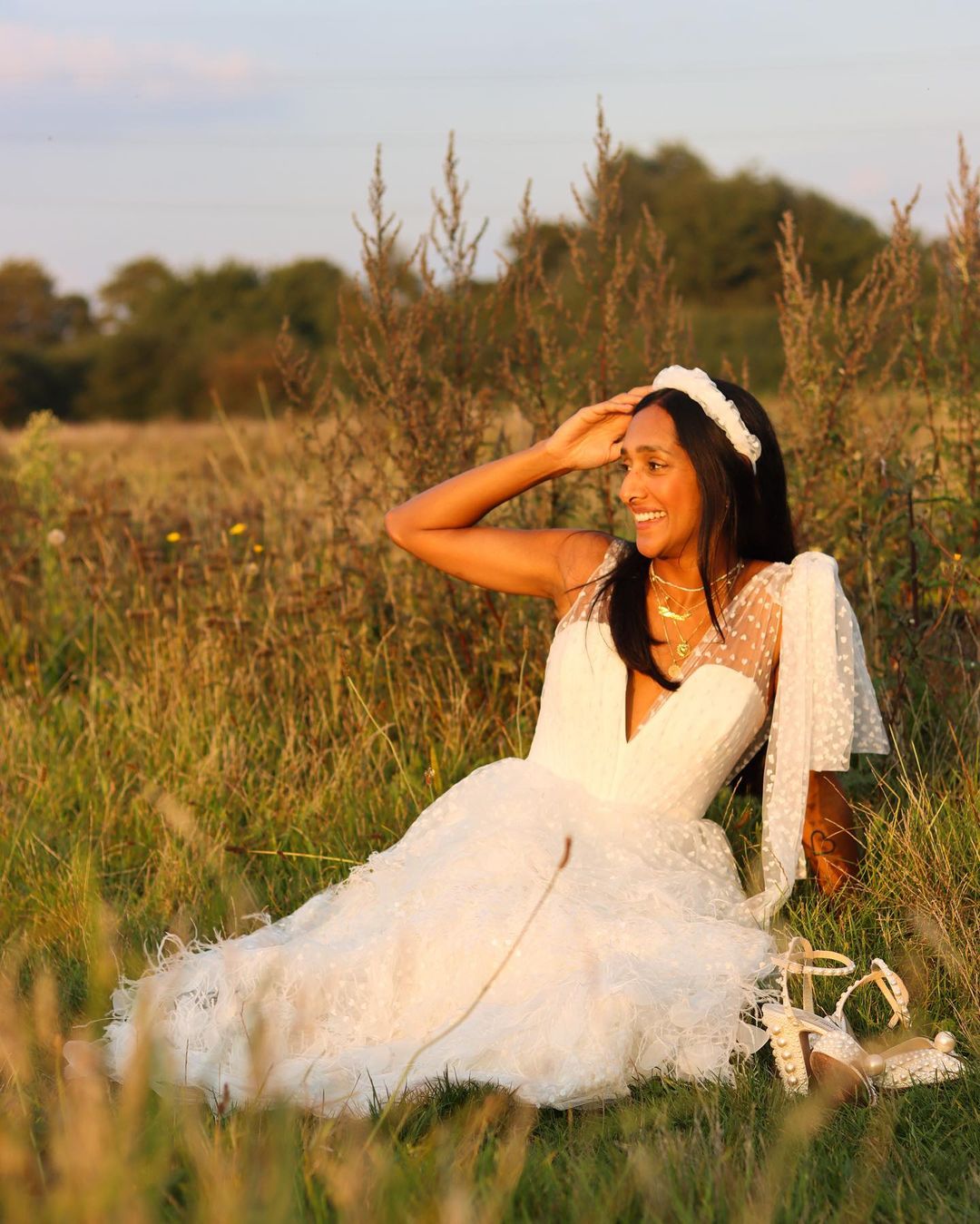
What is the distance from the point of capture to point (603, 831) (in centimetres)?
356

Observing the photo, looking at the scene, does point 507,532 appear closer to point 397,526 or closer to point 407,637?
point 397,526

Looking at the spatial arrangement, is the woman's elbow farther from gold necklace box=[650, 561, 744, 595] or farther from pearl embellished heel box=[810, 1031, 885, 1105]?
pearl embellished heel box=[810, 1031, 885, 1105]

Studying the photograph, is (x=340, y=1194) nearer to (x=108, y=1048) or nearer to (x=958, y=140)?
(x=108, y=1048)

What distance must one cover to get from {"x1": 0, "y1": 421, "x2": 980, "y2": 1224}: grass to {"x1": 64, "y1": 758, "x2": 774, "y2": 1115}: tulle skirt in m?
0.10


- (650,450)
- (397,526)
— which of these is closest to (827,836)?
(650,450)

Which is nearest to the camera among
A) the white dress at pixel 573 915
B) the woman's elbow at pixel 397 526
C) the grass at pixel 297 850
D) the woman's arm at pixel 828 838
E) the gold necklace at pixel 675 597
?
the grass at pixel 297 850

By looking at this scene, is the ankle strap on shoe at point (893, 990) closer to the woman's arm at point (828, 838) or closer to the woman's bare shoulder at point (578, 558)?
the woman's arm at point (828, 838)

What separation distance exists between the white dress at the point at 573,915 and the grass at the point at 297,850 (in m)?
0.12

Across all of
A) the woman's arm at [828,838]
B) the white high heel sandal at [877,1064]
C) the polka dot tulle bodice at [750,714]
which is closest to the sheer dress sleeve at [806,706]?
the polka dot tulle bodice at [750,714]

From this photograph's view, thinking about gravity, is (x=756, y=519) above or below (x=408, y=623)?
above

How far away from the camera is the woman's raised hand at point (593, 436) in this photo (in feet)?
12.6

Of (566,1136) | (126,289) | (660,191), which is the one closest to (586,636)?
(566,1136)

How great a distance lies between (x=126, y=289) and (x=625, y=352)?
172ft

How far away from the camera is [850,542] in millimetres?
4879
